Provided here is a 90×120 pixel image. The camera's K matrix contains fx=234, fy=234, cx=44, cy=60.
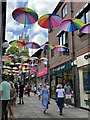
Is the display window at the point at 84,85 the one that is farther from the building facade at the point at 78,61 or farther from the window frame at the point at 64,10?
the window frame at the point at 64,10

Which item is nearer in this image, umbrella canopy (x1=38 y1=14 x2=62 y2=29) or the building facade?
umbrella canopy (x1=38 y1=14 x2=62 y2=29)

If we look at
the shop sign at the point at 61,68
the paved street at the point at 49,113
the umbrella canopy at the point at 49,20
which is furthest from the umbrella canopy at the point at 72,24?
the shop sign at the point at 61,68

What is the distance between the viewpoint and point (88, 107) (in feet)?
47.5

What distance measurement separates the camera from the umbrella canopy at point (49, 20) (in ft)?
34.4

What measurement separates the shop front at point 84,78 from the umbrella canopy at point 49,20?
4.22 m

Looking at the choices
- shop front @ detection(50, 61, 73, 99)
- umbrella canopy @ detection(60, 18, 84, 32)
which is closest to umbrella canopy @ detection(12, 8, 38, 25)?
umbrella canopy @ detection(60, 18, 84, 32)

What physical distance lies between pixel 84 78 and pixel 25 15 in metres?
7.19

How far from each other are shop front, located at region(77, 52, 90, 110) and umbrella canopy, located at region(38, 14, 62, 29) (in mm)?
4223

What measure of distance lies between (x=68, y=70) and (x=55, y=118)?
25.0 ft

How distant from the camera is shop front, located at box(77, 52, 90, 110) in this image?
14.7m

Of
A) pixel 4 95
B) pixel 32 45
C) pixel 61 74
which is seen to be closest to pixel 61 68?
pixel 61 74

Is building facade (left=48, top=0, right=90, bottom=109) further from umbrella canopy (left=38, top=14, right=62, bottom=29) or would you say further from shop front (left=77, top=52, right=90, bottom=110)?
umbrella canopy (left=38, top=14, right=62, bottom=29)

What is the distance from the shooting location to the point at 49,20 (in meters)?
10.7

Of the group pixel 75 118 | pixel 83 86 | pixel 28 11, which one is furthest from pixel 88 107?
pixel 28 11
